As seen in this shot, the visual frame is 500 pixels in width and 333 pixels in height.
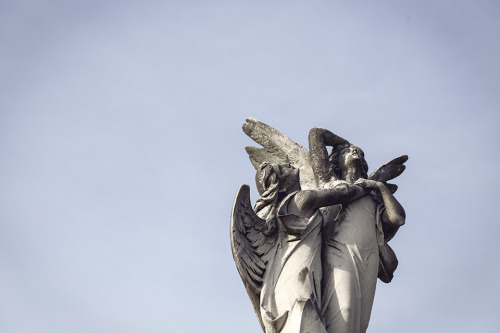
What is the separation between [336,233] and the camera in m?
13.3

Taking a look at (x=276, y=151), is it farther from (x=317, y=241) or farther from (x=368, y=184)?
(x=317, y=241)

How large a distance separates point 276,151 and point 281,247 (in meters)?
1.97

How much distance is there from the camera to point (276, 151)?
1464 cm

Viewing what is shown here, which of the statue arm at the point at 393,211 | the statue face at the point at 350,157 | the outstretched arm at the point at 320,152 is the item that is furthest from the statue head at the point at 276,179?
the statue arm at the point at 393,211

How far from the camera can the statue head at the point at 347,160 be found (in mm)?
13898

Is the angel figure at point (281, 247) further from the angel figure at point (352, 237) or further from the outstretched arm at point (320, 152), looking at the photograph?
the outstretched arm at point (320, 152)

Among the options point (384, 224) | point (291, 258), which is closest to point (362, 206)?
point (384, 224)

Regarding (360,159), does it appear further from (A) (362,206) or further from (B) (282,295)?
(B) (282,295)

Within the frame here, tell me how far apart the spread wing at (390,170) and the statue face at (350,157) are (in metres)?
0.31

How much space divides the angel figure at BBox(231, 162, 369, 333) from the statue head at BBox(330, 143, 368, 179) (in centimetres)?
49

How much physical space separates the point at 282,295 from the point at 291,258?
0.50 metres

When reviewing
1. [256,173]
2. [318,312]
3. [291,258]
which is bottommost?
[318,312]

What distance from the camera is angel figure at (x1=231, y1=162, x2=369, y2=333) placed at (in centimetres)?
1250

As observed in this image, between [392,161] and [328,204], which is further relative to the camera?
[392,161]
